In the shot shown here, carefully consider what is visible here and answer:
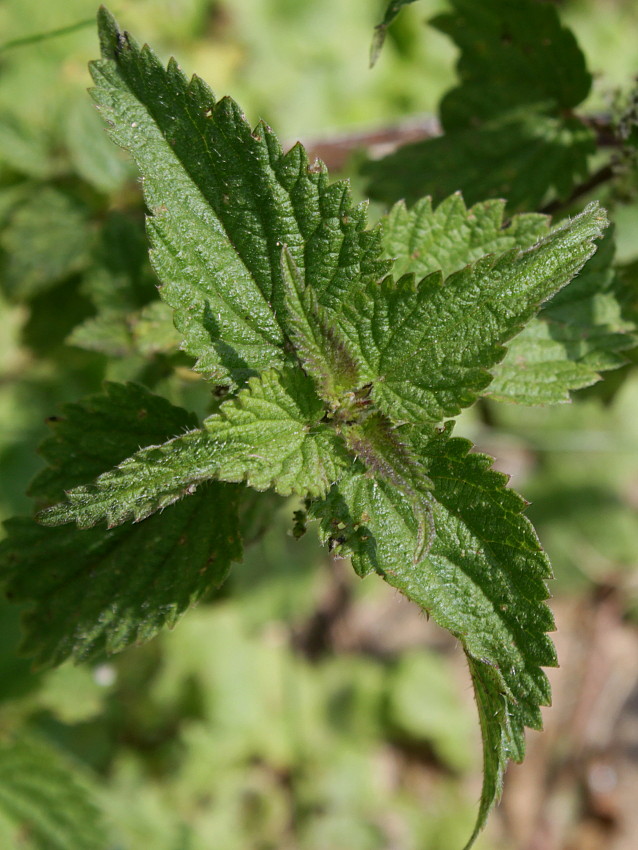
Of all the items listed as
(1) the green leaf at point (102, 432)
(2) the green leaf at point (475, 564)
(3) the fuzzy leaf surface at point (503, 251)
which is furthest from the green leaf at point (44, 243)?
(2) the green leaf at point (475, 564)

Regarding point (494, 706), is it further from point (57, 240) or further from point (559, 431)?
point (559, 431)

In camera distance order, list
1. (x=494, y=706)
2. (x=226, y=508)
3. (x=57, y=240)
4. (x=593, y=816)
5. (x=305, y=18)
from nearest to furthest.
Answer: (x=494, y=706), (x=226, y=508), (x=57, y=240), (x=593, y=816), (x=305, y=18)

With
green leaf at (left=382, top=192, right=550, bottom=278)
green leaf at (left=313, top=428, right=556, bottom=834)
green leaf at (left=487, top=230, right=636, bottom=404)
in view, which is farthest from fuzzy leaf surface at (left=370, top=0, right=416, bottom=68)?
green leaf at (left=313, top=428, right=556, bottom=834)

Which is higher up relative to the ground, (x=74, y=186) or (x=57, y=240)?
(x=74, y=186)

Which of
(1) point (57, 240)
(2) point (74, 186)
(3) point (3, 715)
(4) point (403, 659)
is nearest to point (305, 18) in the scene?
(2) point (74, 186)

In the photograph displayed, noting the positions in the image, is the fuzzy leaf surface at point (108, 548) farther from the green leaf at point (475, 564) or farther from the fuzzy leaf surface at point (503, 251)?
the fuzzy leaf surface at point (503, 251)

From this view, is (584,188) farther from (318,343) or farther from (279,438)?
(279,438)
